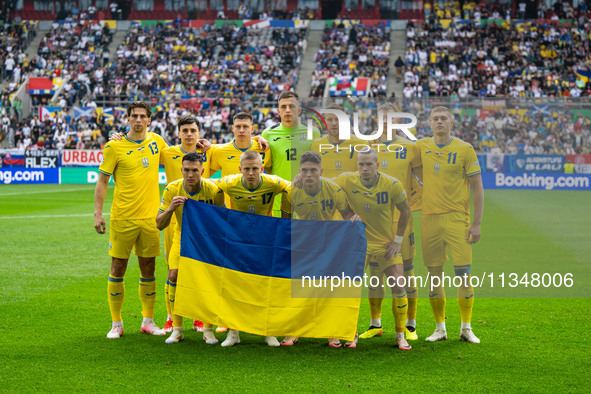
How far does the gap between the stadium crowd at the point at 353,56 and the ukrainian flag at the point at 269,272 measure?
27.6 m

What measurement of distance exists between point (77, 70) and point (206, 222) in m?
34.6

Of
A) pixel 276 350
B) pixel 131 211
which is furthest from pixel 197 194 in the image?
pixel 276 350

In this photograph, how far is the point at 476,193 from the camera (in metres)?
6.63

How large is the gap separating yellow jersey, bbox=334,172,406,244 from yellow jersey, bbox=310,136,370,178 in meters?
0.33

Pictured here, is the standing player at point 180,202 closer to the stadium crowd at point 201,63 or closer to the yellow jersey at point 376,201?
the yellow jersey at point 376,201

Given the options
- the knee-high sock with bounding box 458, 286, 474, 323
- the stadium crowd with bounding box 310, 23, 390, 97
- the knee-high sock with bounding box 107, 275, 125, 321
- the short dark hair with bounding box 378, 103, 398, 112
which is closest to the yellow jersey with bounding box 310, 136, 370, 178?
the short dark hair with bounding box 378, 103, 398, 112

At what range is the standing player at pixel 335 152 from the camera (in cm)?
680

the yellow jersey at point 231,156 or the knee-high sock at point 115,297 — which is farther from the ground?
the yellow jersey at point 231,156

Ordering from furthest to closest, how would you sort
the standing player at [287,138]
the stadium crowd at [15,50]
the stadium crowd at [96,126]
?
the stadium crowd at [15,50], the stadium crowd at [96,126], the standing player at [287,138]

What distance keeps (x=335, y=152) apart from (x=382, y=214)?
2.83ft

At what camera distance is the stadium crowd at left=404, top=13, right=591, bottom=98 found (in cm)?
3241

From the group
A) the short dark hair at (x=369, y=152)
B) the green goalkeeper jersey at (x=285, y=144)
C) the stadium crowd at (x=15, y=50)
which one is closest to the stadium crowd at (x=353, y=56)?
the stadium crowd at (x=15, y=50)

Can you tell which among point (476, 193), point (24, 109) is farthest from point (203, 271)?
point (24, 109)

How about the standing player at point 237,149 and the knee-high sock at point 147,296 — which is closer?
the knee-high sock at point 147,296
